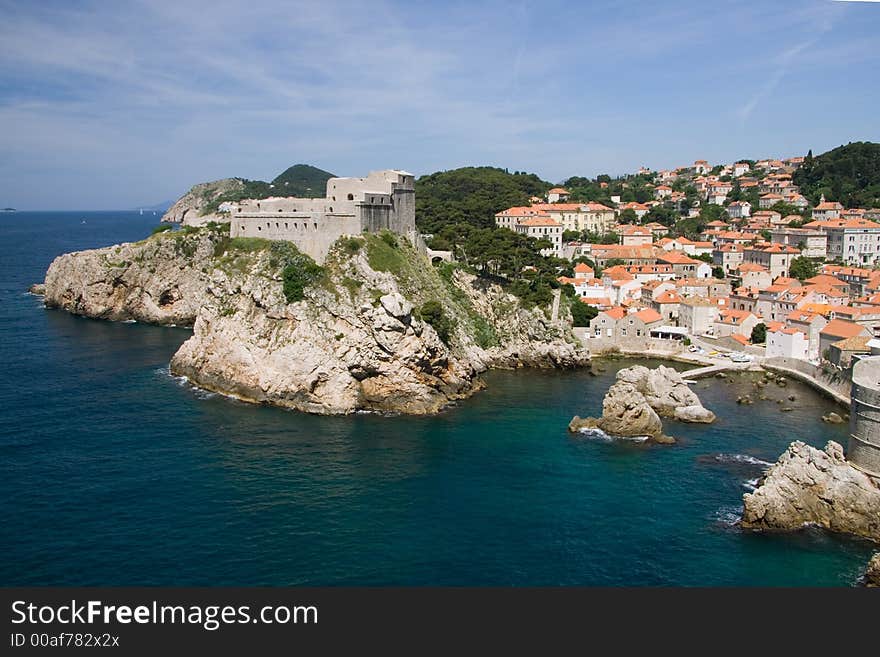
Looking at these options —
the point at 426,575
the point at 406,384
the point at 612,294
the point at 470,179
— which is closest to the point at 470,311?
the point at 406,384

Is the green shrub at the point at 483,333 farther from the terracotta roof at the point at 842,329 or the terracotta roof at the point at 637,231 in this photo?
the terracotta roof at the point at 637,231

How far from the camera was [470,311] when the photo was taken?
137ft

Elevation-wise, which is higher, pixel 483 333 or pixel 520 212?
pixel 520 212

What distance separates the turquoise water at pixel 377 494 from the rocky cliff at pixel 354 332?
52.9 inches

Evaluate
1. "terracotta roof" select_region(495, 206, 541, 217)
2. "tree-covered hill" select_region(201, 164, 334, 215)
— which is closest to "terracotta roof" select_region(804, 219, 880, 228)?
"terracotta roof" select_region(495, 206, 541, 217)

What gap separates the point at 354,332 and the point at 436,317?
5138mm

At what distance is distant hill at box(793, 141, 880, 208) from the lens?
3233 inches

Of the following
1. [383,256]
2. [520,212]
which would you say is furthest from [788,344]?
[520,212]

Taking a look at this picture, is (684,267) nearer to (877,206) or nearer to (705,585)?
(877,206)

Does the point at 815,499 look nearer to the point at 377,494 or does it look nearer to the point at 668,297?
the point at 377,494

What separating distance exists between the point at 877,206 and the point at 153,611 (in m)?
86.9

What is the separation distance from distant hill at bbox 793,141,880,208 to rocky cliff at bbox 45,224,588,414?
2330 inches

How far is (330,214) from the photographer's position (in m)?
37.0

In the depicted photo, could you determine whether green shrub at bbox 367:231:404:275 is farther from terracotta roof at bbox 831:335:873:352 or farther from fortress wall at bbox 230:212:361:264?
terracotta roof at bbox 831:335:873:352
